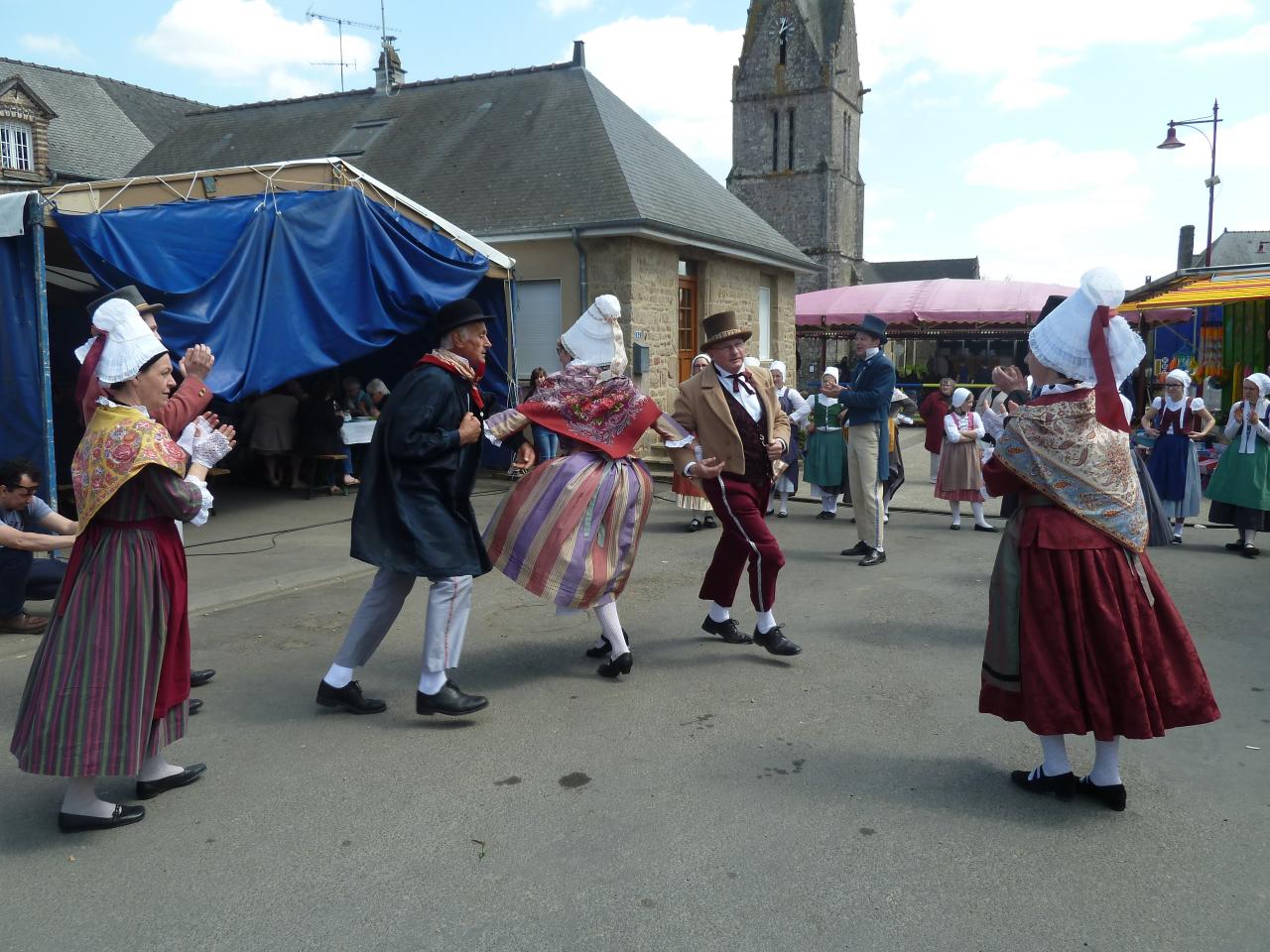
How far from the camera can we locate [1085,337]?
3.46 metres

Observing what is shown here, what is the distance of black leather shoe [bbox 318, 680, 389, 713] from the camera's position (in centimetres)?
449

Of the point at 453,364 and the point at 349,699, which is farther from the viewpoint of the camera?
the point at 349,699

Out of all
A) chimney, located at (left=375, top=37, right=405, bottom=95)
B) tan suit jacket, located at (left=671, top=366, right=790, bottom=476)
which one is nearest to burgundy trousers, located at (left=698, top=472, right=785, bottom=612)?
tan suit jacket, located at (left=671, top=366, right=790, bottom=476)

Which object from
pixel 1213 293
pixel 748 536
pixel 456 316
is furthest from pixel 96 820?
pixel 1213 293

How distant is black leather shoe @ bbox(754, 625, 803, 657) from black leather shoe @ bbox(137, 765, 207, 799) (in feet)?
9.25

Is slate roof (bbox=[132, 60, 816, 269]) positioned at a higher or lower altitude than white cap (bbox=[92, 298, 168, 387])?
higher

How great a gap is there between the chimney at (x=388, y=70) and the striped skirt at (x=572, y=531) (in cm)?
1778

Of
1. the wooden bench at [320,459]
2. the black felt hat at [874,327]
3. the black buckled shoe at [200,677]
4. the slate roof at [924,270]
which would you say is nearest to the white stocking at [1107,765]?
the black buckled shoe at [200,677]

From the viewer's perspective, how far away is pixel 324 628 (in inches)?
241

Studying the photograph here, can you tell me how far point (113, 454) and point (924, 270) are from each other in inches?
2937

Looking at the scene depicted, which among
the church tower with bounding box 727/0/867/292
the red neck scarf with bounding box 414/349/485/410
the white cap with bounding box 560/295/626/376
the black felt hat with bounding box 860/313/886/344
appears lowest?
the red neck scarf with bounding box 414/349/485/410

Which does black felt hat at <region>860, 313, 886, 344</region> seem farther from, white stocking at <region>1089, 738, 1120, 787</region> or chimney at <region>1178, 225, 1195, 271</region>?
chimney at <region>1178, 225, 1195, 271</region>

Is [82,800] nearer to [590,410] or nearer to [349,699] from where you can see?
[349,699]

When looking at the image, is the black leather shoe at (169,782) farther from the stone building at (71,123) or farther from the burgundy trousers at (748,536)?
the stone building at (71,123)
